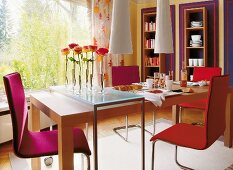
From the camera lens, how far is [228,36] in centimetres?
467

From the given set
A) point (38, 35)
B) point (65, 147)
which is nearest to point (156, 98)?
point (65, 147)

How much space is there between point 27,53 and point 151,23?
2.58 m

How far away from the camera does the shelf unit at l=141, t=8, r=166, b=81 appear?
17.6ft

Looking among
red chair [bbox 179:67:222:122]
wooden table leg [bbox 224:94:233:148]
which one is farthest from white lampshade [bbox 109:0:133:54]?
wooden table leg [bbox 224:94:233:148]

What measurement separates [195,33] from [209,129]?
3620 mm

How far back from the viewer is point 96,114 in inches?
65.4

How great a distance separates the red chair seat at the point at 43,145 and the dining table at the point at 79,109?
152 mm

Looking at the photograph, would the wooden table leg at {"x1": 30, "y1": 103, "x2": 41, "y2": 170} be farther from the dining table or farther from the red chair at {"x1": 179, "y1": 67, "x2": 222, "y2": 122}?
the red chair at {"x1": 179, "y1": 67, "x2": 222, "y2": 122}

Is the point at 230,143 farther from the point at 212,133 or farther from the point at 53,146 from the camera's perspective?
the point at 53,146

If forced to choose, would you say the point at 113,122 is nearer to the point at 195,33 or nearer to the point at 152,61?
the point at 152,61

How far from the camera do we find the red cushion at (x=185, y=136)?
6.33ft

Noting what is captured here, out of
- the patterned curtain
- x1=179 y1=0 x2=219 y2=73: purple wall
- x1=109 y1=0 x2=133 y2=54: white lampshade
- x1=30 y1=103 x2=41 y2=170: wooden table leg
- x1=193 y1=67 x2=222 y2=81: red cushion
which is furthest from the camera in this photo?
x1=179 y1=0 x2=219 y2=73: purple wall

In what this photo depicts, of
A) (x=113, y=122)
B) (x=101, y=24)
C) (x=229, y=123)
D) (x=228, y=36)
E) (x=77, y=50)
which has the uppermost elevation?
(x=101, y=24)

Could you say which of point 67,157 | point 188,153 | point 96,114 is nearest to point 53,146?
point 67,157
